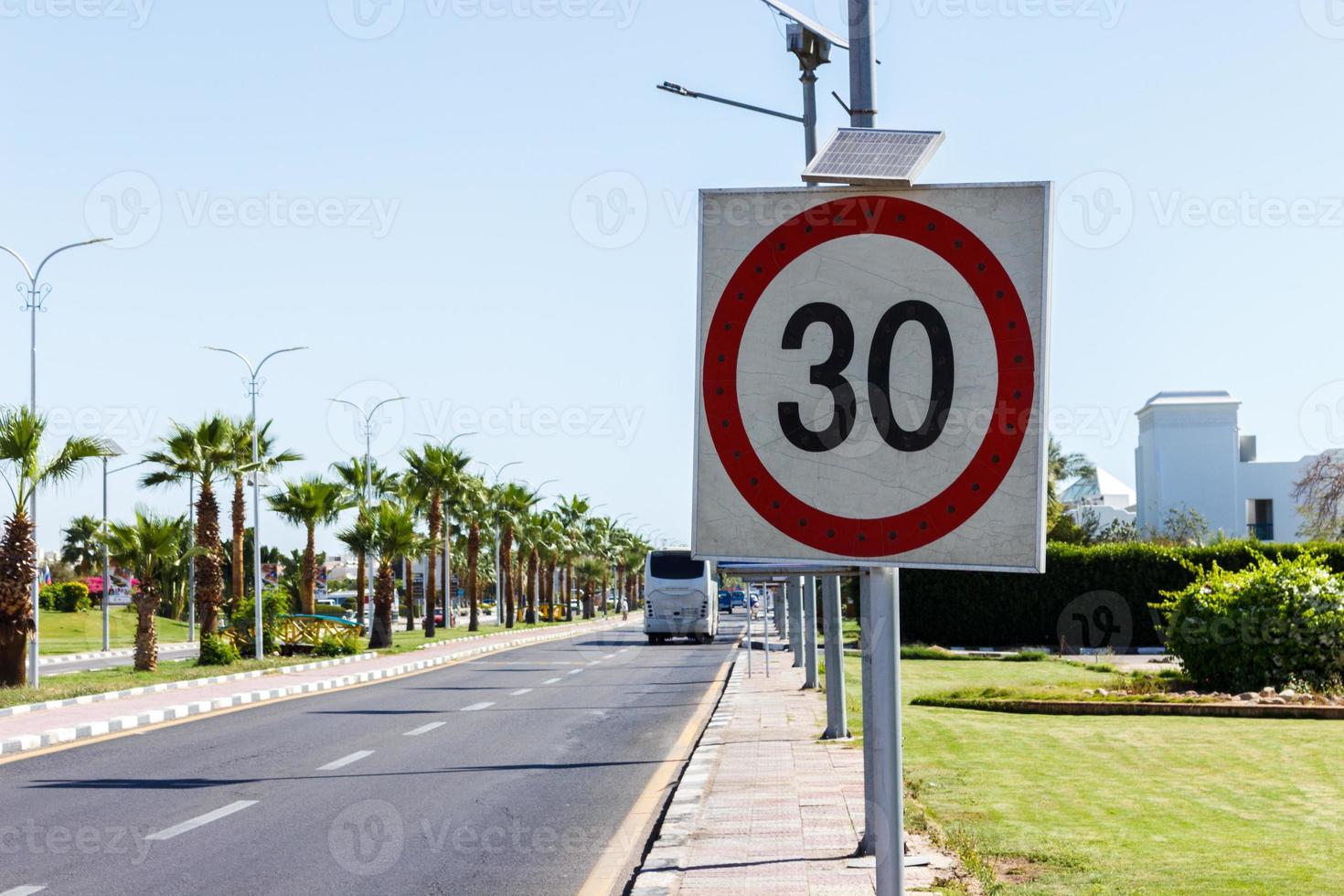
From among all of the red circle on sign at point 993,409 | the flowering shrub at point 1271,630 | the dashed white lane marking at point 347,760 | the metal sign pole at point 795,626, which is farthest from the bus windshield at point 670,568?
the red circle on sign at point 993,409

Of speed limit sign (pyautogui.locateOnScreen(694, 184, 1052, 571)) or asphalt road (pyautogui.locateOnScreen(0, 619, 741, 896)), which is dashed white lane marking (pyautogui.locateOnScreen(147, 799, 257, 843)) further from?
speed limit sign (pyautogui.locateOnScreen(694, 184, 1052, 571))

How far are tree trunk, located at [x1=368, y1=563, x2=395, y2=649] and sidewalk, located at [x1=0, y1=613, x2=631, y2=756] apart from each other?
643 cm

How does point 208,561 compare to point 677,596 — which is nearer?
point 208,561

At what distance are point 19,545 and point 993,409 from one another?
25436 mm

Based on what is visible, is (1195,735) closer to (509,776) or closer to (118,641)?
(509,776)

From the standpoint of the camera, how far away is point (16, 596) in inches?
970

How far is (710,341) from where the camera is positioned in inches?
125

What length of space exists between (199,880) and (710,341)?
6763 millimetres

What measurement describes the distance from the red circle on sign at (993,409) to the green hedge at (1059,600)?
3809 centimetres

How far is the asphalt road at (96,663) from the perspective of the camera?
35969mm

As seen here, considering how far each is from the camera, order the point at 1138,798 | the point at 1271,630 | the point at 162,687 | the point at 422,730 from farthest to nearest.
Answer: the point at 162,687 < the point at 1271,630 < the point at 422,730 < the point at 1138,798

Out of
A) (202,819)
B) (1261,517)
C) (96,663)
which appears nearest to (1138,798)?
(202,819)

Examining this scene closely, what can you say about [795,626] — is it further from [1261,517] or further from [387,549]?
[1261,517]

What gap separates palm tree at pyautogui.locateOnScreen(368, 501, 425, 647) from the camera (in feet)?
147
